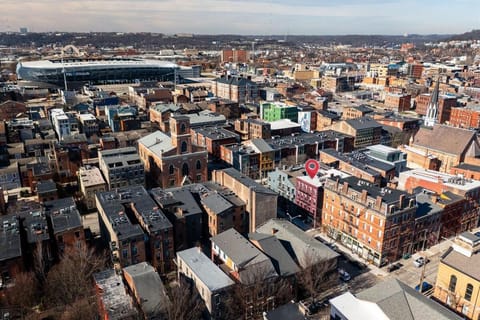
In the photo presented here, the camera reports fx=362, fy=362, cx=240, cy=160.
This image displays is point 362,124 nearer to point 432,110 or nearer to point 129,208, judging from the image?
point 432,110

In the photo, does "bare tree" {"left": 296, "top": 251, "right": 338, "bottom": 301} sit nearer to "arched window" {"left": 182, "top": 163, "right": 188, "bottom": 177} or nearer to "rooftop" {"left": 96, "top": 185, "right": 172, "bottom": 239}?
"rooftop" {"left": 96, "top": 185, "right": 172, "bottom": 239}

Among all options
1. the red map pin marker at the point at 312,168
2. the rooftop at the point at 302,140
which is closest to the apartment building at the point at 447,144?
the rooftop at the point at 302,140

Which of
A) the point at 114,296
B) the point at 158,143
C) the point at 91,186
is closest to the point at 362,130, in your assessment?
the point at 158,143

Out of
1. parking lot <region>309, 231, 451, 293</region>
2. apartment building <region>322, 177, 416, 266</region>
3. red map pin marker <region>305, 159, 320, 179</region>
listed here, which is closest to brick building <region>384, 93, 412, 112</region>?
red map pin marker <region>305, 159, 320, 179</region>

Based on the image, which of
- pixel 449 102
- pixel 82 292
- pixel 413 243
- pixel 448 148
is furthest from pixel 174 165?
pixel 449 102

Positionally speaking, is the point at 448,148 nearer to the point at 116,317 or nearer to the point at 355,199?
the point at 355,199

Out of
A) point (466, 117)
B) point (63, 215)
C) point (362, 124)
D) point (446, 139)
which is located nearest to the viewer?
point (63, 215)

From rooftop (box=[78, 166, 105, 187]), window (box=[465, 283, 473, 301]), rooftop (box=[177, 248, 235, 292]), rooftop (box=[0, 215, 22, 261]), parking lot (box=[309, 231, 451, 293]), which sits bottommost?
parking lot (box=[309, 231, 451, 293])
